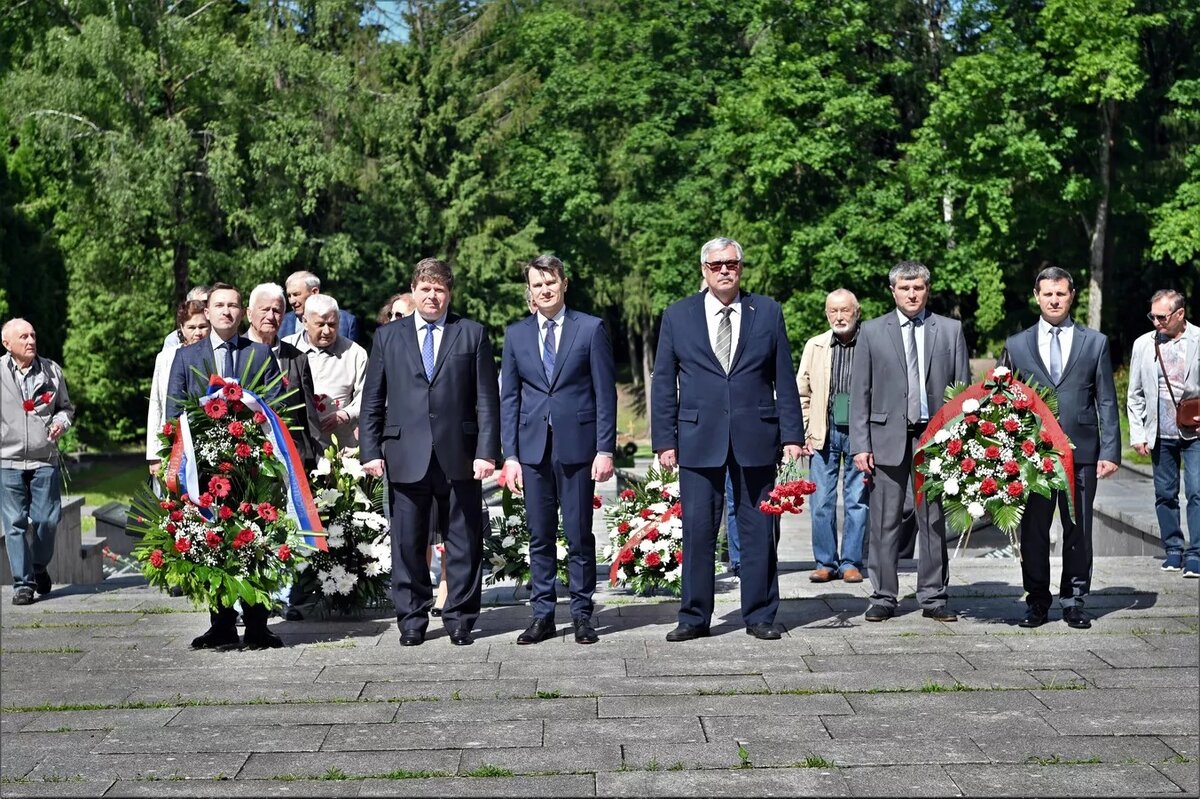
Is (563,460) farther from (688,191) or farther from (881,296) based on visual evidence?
(688,191)

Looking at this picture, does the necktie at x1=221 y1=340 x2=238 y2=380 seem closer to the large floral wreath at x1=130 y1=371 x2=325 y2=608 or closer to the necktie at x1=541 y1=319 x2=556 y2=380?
the large floral wreath at x1=130 y1=371 x2=325 y2=608

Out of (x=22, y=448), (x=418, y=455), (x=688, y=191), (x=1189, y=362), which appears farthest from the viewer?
(x=688, y=191)

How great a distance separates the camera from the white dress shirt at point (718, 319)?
8492mm

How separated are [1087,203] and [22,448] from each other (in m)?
31.6

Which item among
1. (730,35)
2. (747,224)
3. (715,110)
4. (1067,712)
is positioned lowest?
(1067,712)

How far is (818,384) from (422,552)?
11.8ft

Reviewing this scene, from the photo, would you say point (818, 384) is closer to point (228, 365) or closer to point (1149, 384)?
point (1149, 384)

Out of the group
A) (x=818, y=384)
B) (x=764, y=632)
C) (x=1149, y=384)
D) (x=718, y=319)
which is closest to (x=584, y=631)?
(x=764, y=632)

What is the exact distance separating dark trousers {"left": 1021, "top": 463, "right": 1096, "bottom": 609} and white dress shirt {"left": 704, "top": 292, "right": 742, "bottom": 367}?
78.2 inches

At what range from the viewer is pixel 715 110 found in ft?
127

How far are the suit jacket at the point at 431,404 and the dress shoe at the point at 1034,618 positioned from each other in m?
3.13

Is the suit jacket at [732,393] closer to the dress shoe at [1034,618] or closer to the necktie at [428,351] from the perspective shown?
the necktie at [428,351]

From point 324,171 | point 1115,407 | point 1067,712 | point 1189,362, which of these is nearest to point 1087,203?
point 324,171

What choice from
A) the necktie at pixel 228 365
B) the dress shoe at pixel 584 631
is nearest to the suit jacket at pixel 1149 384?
the dress shoe at pixel 584 631
